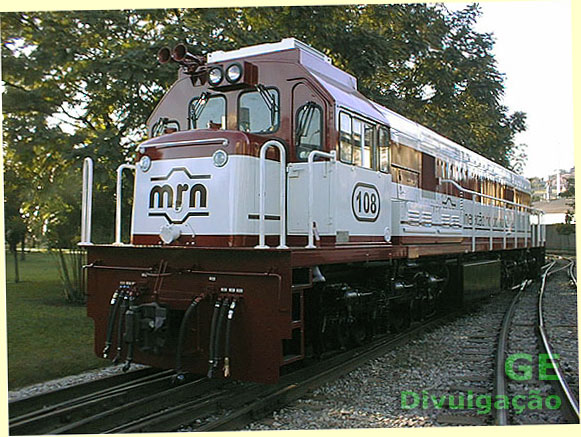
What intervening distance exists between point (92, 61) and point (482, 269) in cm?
893

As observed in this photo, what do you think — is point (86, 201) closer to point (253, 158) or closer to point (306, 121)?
point (253, 158)

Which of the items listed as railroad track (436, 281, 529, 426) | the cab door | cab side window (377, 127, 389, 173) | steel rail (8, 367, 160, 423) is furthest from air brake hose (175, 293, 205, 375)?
cab side window (377, 127, 389, 173)

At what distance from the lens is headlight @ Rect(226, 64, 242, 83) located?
6638 mm

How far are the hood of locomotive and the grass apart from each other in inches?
86.5

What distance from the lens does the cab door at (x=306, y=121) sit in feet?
21.7

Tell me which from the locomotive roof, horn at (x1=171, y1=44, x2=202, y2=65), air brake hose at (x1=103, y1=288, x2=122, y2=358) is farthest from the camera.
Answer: the locomotive roof

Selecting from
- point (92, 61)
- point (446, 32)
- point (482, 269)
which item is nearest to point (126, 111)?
point (92, 61)

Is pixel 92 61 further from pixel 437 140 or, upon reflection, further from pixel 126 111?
pixel 437 140

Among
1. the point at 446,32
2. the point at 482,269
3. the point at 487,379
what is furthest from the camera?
the point at 446,32

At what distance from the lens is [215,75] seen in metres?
6.79

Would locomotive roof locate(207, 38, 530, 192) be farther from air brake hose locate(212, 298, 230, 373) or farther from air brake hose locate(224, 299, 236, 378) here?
air brake hose locate(224, 299, 236, 378)

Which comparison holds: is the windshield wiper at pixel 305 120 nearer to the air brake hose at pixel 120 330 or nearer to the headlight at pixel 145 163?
the headlight at pixel 145 163

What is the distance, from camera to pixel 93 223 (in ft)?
37.0

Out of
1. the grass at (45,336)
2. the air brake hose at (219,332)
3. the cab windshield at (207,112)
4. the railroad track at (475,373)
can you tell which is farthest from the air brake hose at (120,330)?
the railroad track at (475,373)
